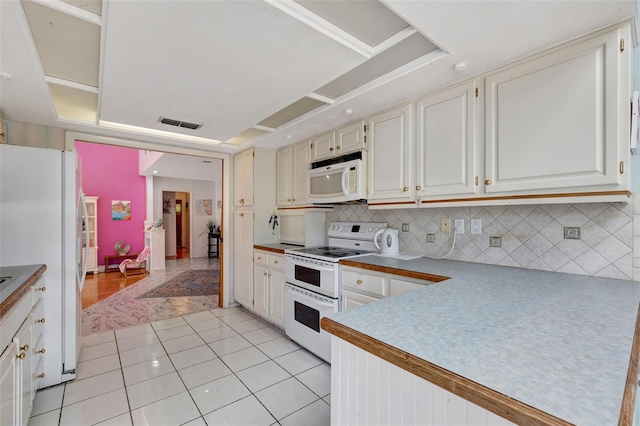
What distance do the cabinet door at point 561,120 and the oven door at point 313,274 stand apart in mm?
1300

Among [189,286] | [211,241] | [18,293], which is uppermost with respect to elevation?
[18,293]

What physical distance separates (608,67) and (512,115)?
0.41m

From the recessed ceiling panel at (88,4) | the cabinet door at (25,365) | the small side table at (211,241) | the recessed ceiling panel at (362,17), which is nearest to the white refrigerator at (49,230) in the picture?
the cabinet door at (25,365)

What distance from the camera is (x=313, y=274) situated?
2.55 metres

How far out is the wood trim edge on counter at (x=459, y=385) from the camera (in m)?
0.51

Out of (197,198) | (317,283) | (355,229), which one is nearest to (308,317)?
(317,283)

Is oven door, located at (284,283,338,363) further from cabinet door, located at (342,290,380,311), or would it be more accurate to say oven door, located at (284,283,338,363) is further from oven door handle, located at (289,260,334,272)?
oven door handle, located at (289,260,334,272)

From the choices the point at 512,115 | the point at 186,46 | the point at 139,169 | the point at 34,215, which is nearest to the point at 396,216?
the point at 512,115

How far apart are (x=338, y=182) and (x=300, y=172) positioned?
775 millimetres

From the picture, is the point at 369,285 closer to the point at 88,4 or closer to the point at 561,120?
Result: the point at 561,120

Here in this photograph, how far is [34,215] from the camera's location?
205 centimetres

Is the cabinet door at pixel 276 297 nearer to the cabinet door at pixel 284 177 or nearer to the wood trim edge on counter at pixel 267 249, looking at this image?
the wood trim edge on counter at pixel 267 249

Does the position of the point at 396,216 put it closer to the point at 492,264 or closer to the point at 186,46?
the point at 492,264

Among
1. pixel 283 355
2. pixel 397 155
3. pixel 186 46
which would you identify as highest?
pixel 186 46
